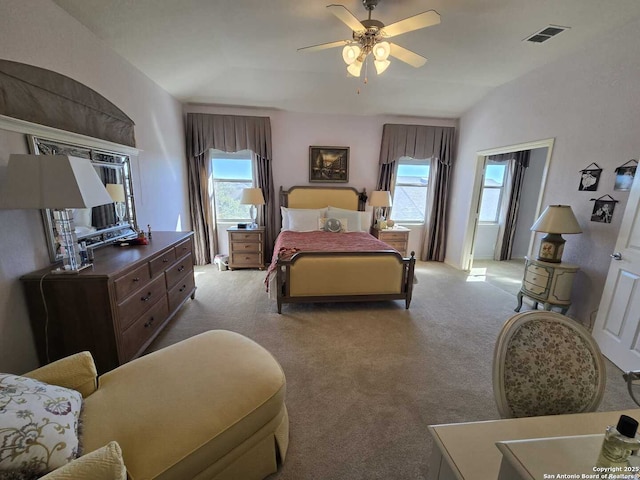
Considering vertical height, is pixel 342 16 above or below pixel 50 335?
above

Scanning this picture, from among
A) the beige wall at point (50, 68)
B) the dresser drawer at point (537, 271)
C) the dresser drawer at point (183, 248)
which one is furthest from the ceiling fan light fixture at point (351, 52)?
the dresser drawer at point (537, 271)

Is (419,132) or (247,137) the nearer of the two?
(247,137)

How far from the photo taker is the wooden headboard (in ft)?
16.1

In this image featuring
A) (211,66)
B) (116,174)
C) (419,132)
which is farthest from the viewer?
(419,132)

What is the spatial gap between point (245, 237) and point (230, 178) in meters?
1.16

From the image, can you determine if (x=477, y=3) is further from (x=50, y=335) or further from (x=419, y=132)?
(x=50, y=335)

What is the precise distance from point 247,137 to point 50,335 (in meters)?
3.68

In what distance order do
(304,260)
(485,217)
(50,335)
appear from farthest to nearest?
(485,217) < (304,260) < (50,335)

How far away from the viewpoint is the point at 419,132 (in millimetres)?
4988

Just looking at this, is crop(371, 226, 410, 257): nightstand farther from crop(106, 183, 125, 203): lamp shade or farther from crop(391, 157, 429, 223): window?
crop(106, 183, 125, 203): lamp shade

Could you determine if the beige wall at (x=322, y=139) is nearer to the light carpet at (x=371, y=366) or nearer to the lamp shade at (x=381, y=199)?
the lamp shade at (x=381, y=199)

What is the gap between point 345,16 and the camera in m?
2.00

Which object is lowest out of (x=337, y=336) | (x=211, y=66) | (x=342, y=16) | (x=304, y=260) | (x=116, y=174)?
(x=337, y=336)

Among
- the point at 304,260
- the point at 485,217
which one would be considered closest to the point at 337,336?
the point at 304,260
